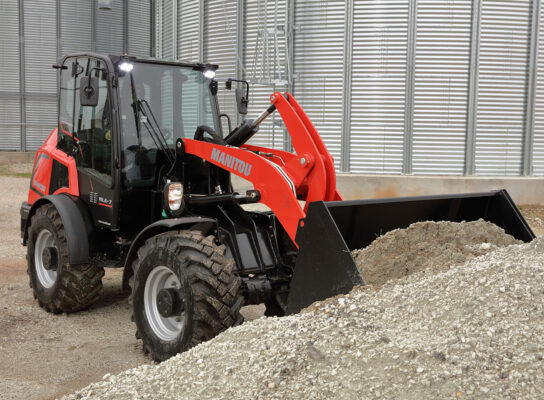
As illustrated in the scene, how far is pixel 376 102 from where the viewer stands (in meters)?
13.8

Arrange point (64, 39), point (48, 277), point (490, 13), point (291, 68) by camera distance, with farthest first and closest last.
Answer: point (64, 39) → point (291, 68) → point (490, 13) → point (48, 277)

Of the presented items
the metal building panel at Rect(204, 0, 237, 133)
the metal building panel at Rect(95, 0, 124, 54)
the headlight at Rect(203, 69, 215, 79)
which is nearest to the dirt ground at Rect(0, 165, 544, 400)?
the headlight at Rect(203, 69, 215, 79)

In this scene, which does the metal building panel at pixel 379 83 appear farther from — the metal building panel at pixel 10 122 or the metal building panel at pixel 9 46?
the metal building panel at pixel 9 46

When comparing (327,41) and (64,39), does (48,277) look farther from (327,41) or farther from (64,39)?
(64,39)

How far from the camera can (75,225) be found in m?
6.55

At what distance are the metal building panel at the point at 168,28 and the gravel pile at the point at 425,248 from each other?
41.3ft

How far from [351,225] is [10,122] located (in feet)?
72.7

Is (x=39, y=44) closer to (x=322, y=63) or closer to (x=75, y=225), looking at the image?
(x=322, y=63)

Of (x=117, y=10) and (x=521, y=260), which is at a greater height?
(x=117, y=10)

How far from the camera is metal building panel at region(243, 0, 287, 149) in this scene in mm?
14367

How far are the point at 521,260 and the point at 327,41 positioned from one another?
34.0 ft

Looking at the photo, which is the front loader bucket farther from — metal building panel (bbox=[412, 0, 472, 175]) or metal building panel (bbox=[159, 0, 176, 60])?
metal building panel (bbox=[159, 0, 176, 60])

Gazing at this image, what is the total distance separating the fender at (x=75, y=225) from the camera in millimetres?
6484

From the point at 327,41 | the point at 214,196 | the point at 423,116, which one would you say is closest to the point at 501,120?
the point at 423,116
